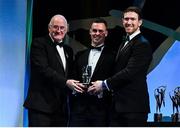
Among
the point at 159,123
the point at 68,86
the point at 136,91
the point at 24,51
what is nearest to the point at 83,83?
the point at 68,86

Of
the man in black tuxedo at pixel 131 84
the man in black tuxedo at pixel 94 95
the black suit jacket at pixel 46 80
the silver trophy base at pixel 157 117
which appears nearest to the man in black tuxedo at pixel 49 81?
the black suit jacket at pixel 46 80

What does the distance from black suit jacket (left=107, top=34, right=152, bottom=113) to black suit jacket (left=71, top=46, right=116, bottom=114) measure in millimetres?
164

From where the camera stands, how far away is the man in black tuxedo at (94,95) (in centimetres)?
362

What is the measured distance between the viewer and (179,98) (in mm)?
4918

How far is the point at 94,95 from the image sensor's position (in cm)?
365

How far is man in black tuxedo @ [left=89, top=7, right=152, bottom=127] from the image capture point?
11.3 ft

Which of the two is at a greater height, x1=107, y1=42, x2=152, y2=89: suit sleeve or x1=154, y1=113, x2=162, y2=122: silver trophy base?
x1=107, y1=42, x2=152, y2=89: suit sleeve

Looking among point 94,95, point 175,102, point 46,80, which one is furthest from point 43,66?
point 175,102

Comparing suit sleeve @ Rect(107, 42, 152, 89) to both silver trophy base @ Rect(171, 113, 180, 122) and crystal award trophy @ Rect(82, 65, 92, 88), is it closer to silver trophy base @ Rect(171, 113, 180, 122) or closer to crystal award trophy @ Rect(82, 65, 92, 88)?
crystal award trophy @ Rect(82, 65, 92, 88)

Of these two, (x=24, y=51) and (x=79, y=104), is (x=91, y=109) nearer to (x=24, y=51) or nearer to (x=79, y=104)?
(x=79, y=104)

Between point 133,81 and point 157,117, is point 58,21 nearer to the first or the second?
point 133,81

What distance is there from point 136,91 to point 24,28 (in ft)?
6.12

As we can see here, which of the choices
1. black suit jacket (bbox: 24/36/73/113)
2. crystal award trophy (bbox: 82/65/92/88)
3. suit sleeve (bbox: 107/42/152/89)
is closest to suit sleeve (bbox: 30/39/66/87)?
black suit jacket (bbox: 24/36/73/113)

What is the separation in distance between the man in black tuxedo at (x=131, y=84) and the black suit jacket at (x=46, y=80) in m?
0.36
